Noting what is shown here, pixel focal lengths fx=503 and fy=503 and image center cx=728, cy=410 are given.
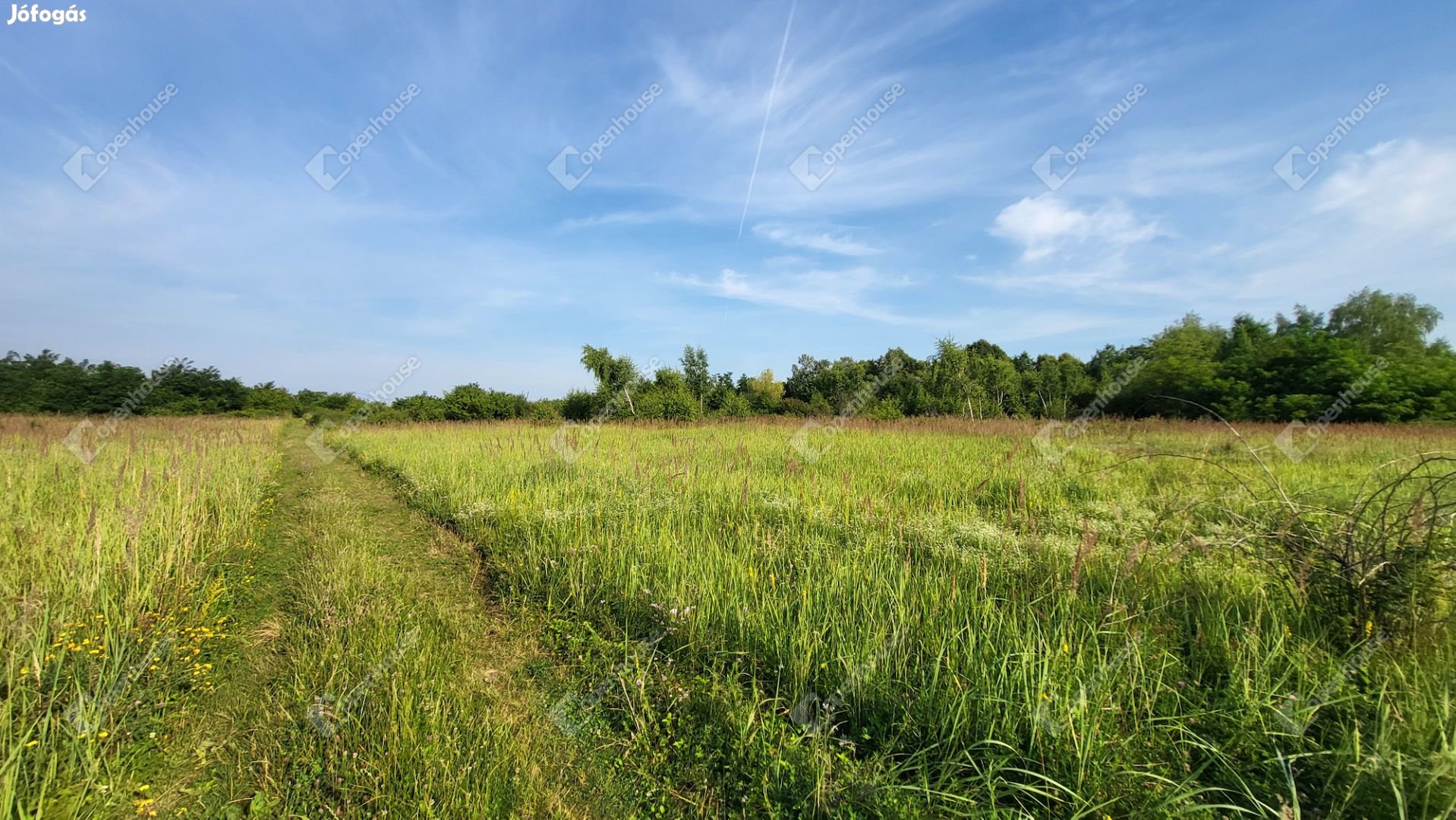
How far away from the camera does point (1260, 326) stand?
25766mm

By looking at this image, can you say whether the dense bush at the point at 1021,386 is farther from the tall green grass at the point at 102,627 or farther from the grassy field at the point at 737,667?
the tall green grass at the point at 102,627

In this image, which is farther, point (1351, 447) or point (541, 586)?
point (1351, 447)

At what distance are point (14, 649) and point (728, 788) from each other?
354cm

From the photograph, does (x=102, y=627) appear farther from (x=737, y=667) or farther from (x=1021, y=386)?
(x=1021, y=386)

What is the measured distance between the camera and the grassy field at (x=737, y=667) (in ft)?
6.32

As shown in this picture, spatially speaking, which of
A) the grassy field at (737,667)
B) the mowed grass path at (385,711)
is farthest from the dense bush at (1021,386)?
the mowed grass path at (385,711)

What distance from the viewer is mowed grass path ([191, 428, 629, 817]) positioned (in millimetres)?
1985

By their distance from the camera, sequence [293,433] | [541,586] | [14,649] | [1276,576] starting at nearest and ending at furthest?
[14,649] < [1276,576] < [541,586] < [293,433]

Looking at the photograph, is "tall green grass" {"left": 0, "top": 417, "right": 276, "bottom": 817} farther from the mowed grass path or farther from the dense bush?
the dense bush

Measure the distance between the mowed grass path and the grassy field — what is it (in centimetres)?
2

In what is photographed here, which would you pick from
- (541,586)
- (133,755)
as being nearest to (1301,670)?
(541,586)

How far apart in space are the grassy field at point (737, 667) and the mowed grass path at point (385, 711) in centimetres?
2

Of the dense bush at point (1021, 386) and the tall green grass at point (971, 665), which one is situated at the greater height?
the dense bush at point (1021, 386)

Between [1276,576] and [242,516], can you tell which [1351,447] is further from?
[242,516]
